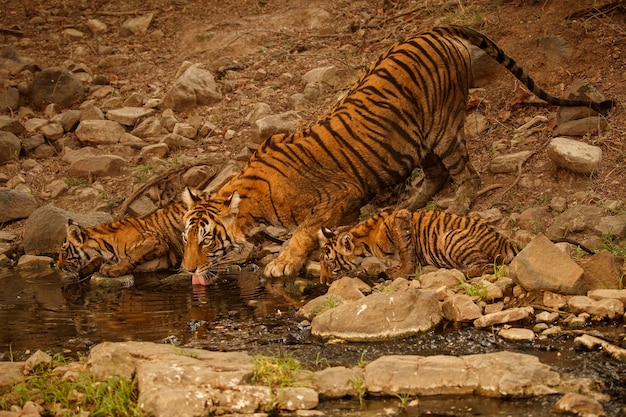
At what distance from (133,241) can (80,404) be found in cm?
415

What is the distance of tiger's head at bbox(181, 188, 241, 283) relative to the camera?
810cm

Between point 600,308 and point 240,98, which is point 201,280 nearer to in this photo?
point 600,308

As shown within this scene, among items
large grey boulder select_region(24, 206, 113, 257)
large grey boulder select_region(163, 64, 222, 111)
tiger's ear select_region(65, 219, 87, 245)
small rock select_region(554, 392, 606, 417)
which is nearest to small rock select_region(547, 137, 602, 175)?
small rock select_region(554, 392, 606, 417)

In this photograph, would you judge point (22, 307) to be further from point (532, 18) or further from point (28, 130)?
point (532, 18)

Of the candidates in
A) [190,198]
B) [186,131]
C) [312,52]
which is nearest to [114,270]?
[190,198]

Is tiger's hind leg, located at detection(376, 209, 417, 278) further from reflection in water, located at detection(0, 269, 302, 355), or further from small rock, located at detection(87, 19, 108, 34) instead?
small rock, located at detection(87, 19, 108, 34)

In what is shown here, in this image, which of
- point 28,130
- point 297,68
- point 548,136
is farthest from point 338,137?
point 28,130

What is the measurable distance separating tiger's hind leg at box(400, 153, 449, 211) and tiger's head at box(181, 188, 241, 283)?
196 cm

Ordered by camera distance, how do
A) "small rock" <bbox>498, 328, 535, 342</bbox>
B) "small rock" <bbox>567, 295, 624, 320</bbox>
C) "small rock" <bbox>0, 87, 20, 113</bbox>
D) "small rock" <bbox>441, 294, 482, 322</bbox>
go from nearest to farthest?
"small rock" <bbox>498, 328, 535, 342</bbox> < "small rock" <bbox>567, 295, 624, 320</bbox> < "small rock" <bbox>441, 294, 482, 322</bbox> < "small rock" <bbox>0, 87, 20, 113</bbox>

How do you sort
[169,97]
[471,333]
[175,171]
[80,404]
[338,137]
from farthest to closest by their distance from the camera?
[169,97] → [175,171] → [338,137] → [471,333] → [80,404]

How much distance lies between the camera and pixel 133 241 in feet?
29.7

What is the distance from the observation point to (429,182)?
923 cm

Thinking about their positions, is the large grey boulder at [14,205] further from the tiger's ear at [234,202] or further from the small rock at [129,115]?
the tiger's ear at [234,202]

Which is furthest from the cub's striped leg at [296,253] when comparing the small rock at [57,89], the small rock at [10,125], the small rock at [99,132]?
the small rock at [57,89]
